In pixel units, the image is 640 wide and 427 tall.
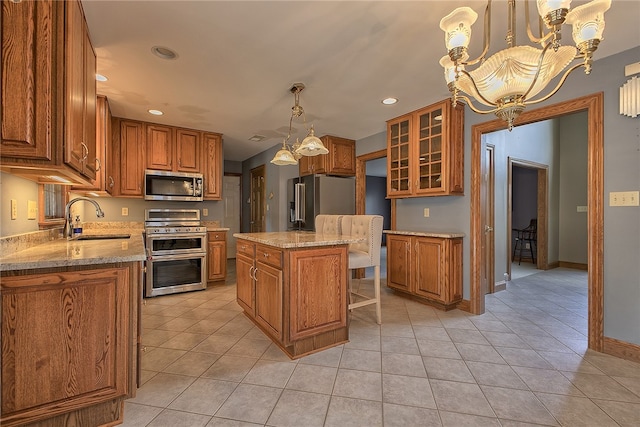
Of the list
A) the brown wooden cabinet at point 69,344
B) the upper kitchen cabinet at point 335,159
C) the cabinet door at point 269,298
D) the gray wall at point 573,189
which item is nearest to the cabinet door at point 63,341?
the brown wooden cabinet at point 69,344

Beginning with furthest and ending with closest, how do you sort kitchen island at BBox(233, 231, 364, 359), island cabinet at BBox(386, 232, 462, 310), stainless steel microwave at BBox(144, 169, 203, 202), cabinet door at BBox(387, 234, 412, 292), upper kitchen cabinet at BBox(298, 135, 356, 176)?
upper kitchen cabinet at BBox(298, 135, 356, 176), stainless steel microwave at BBox(144, 169, 203, 202), cabinet door at BBox(387, 234, 412, 292), island cabinet at BBox(386, 232, 462, 310), kitchen island at BBox(233, 231, 364, 359)

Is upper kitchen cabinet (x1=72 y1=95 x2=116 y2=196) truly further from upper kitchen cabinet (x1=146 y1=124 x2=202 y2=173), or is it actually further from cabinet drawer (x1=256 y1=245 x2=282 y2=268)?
cabinet drawer (x1=256 y1=245 x2=282 y2=268)

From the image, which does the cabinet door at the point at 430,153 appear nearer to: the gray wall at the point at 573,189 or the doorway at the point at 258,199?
the doorway at the point at 258,199

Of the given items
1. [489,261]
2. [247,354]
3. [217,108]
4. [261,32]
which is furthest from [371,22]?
[489,261]

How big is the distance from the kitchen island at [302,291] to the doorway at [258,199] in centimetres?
325

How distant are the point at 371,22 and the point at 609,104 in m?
2.00

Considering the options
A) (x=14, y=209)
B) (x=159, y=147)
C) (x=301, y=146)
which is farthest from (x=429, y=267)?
(x=159, y=147)

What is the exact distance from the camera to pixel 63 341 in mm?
1291

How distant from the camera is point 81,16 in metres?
1.67

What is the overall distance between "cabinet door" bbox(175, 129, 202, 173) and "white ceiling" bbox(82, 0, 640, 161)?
649mm

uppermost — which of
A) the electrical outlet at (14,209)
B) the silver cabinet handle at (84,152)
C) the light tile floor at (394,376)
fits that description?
the silver cabinet handle at (84,152)

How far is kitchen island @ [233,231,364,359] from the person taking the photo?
6.74 feet

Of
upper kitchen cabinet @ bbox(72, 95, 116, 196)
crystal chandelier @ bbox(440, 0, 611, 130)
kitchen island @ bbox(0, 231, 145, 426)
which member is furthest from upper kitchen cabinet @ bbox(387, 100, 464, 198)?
upper kitchen cabinet @ bbox(72, 95, 116, 196)

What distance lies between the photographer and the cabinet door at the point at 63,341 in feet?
3.94
